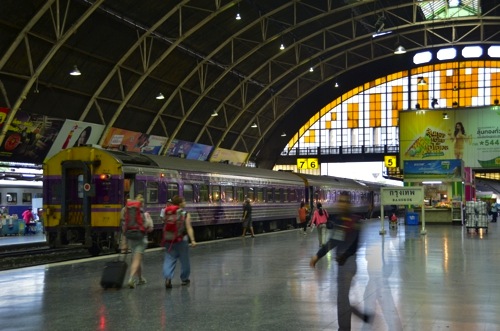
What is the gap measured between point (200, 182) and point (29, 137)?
11154 mm

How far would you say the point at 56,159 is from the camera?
21984 mm

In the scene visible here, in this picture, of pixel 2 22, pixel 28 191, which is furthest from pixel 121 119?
pixel 2 22

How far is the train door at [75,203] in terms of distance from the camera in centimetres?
2100

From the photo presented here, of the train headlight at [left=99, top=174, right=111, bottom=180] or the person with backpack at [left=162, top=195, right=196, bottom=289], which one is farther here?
the train headlight at [left=99, top=174, right=111, bottom=180]

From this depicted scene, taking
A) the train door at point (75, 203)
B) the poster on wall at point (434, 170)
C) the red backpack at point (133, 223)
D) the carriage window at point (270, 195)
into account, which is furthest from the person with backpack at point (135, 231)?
the poster on wall at point (434, 170)

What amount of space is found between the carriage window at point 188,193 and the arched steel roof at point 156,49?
9414mm

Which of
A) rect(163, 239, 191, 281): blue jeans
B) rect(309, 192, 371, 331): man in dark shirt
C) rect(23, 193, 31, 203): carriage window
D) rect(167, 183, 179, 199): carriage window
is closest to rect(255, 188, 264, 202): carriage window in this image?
rect(167, 183, 179, 199): carriage window

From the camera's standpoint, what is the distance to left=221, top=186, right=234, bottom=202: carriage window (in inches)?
1165

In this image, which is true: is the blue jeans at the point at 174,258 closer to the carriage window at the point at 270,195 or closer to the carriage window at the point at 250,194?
the carriage window at the point at 250,194

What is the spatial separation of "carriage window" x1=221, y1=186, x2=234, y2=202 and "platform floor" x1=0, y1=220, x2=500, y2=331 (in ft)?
37.2

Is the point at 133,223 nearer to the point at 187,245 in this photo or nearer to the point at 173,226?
the point at 173,226

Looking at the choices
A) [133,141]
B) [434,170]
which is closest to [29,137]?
[133,141]

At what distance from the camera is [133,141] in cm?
4200

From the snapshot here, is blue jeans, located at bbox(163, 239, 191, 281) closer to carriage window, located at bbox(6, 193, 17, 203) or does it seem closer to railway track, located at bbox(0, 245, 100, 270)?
railway track, located at bbox(0, 245, 100, 270)
